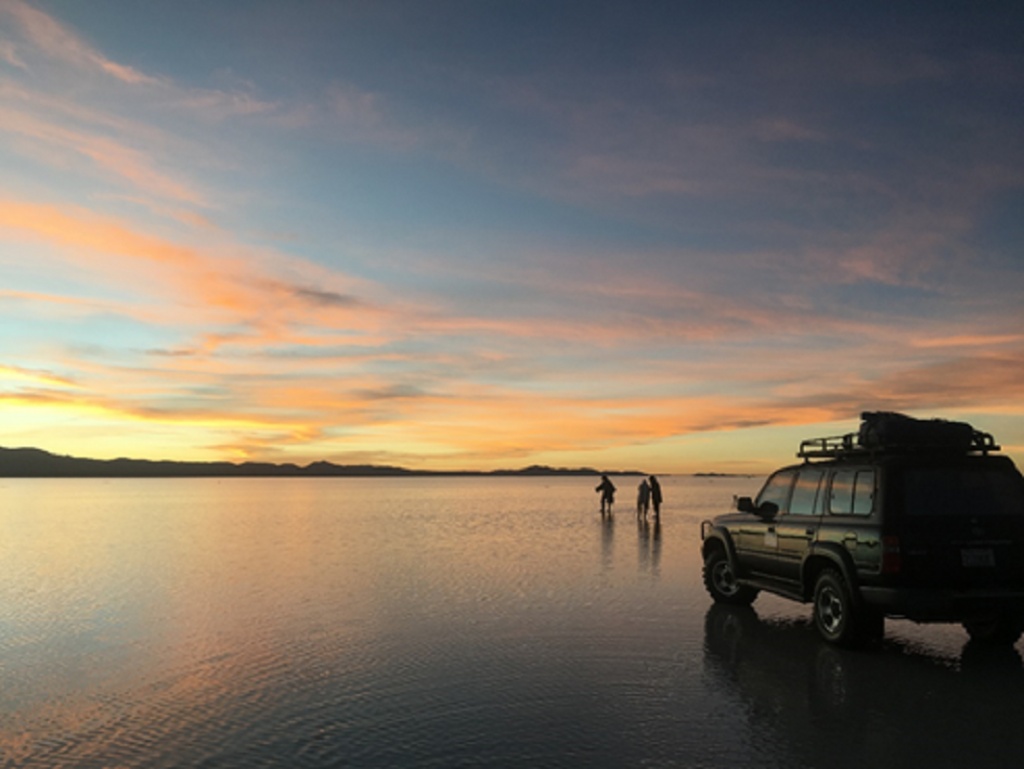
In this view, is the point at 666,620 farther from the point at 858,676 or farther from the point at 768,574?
the point at 858,676

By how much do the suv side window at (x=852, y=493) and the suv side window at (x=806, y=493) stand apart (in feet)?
1.22

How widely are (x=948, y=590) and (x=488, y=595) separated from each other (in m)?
6.59

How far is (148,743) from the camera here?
6.12 meters

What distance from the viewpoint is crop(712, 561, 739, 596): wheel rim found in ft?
41.2

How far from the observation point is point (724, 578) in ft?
41.8

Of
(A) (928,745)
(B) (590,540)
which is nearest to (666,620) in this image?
(A) (928,745)

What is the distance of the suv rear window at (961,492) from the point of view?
9.12m

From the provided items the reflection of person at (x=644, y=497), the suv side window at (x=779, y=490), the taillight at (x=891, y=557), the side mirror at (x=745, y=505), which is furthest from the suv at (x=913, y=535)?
the reflection of person at (x=644, y=497)

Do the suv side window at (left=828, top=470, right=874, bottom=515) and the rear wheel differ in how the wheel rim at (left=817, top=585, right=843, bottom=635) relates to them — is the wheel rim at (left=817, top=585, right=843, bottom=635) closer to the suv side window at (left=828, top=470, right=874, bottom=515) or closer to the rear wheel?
the rear wheel

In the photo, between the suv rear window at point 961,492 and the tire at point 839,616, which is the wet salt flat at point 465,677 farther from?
the suv rear window at point 961,492

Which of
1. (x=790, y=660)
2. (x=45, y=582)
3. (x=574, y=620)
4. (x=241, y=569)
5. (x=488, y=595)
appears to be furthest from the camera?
(x=241, y=569)

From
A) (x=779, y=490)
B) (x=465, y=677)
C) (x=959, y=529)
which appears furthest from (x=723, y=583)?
(x=465, y=677)

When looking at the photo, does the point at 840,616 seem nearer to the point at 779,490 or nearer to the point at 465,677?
the point at 779,490

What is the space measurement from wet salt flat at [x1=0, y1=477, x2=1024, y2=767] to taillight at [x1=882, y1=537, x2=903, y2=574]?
3.15 feet
